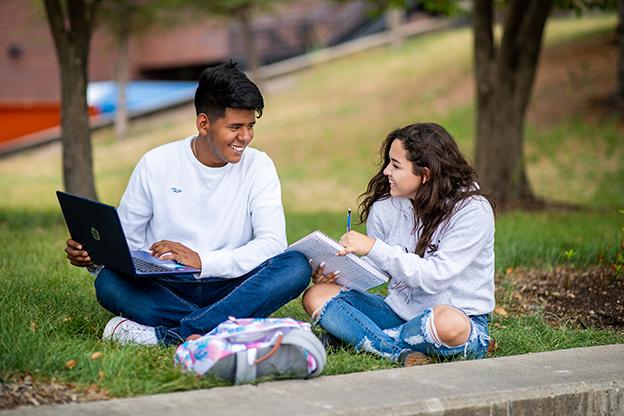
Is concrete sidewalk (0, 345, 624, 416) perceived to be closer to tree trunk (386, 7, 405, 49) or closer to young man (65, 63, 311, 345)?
young man (65, 63, 311, 345)

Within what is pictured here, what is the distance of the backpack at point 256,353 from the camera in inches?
159

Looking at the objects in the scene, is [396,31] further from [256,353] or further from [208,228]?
[256,353]

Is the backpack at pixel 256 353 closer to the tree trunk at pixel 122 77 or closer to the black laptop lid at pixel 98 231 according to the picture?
the black laptop lid at pixel 98 231

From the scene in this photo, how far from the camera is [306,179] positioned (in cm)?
1794


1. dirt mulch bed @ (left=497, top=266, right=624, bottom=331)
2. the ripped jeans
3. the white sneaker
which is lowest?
dirt mulch bed @ (left=497, top=266, right=624, bottom=331)

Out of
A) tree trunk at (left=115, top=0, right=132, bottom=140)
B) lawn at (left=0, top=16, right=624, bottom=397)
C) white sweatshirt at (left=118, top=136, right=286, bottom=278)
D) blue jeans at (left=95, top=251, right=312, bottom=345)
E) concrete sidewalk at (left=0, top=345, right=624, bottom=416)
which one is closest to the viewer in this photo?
concrete sidewalk at (left=0, top=345, right=624, bottom=416)

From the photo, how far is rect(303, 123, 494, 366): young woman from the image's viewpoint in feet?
15.4

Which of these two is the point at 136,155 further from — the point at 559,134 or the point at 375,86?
the point at 559,134

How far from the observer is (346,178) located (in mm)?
17578

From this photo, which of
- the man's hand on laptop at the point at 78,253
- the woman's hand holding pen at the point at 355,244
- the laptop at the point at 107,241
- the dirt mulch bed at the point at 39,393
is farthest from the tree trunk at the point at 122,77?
the dirt mulch bed at the point at 39,393

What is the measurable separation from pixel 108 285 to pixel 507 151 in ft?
29.7

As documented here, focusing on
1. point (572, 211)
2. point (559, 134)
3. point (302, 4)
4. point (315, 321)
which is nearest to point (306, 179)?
point (559, 134)

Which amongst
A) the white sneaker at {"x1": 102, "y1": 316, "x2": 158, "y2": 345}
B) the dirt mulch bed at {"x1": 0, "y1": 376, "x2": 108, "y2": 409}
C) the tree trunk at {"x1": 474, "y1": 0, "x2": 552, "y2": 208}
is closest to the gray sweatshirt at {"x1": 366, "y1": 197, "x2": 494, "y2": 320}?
the white sneaker at {"x1": 102, "y1": 316, "x2": 158, "y2": 345}

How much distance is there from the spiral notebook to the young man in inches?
3.3
